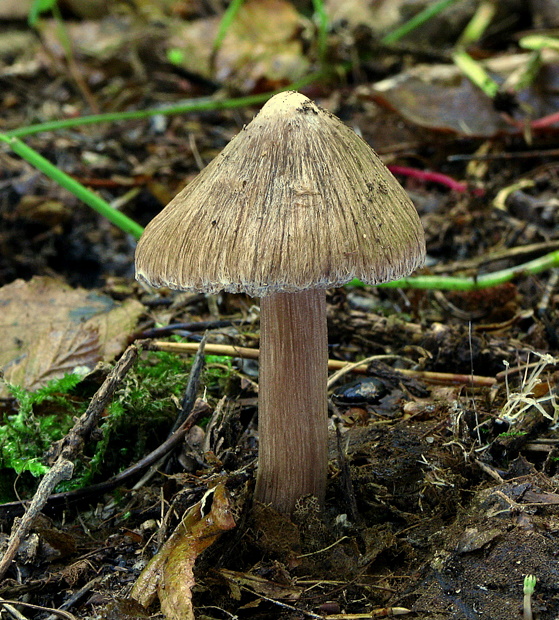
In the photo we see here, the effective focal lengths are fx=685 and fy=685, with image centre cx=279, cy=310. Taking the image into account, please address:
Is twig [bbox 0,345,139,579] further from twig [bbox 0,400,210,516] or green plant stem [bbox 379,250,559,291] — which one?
green plant stem [bbox 379,250,559,291]

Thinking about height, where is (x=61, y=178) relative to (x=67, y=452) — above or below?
above

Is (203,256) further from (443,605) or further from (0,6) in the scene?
(0,6)

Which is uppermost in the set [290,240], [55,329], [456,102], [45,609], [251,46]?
[251,46]

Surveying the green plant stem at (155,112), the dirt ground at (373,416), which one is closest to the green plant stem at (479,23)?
the dirt ground at (373,416)

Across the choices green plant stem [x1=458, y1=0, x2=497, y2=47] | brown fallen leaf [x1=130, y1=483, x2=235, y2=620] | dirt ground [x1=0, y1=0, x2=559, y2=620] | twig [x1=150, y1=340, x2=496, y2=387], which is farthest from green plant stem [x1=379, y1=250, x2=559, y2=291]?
green plant stem [x1=458, y1=0, x2=497, y2=47]

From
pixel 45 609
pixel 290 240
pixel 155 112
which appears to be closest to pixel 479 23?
pixel 155 112

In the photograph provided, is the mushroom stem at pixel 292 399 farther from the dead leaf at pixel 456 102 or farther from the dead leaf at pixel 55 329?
the dead leaf at pixel 456 102

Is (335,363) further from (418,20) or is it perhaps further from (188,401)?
(418,20)
